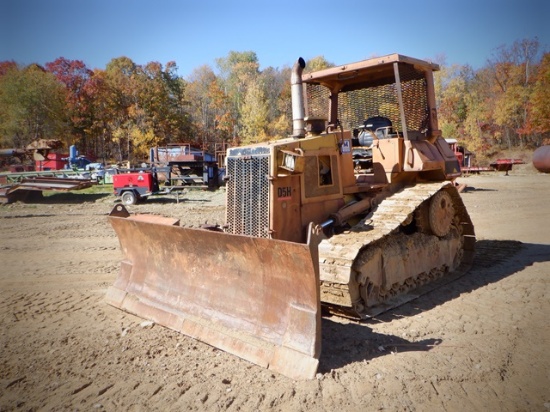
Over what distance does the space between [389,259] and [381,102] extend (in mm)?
3078

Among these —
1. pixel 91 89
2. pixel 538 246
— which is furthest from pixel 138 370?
pixel 91 89

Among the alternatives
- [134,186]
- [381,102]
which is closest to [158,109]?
[134,186]

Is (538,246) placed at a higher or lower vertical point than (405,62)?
lower

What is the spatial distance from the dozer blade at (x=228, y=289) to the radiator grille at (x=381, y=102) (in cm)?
358

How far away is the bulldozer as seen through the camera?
3.81m

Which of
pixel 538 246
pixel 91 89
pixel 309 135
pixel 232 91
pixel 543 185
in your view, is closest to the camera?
pixel 309 135

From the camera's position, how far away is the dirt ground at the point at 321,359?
10.3ft

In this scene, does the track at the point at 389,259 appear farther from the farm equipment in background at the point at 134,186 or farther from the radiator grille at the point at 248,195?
the farm equipment in background at the point at 134,186

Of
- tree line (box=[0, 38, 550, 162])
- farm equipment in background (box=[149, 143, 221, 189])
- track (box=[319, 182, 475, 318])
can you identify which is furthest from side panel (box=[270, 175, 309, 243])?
tree line (box=[0, 38, 550, 162])

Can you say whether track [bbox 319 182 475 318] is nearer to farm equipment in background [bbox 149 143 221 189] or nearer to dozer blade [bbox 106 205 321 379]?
dozer blade [bbox 106 205 321 379]

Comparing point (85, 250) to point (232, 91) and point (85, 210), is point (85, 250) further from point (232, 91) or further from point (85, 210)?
point (232, 91)

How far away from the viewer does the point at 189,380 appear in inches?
134

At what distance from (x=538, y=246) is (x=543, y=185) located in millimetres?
16336

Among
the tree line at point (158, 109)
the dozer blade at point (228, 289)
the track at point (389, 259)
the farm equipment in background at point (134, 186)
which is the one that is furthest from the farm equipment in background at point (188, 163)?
the track at point (389, 259)
